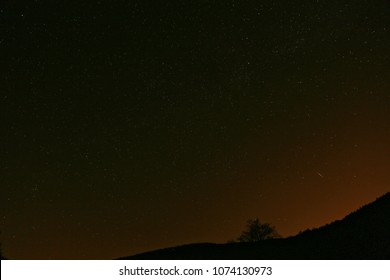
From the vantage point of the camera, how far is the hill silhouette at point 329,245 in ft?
81.0

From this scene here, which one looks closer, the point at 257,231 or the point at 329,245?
the point at 329,245

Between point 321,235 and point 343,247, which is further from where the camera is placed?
point 321,235

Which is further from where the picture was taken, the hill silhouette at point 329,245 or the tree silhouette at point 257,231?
the tree silhouette at point 257,231

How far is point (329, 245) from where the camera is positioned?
26203 millimetres

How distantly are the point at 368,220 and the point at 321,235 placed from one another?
6.56 feet
